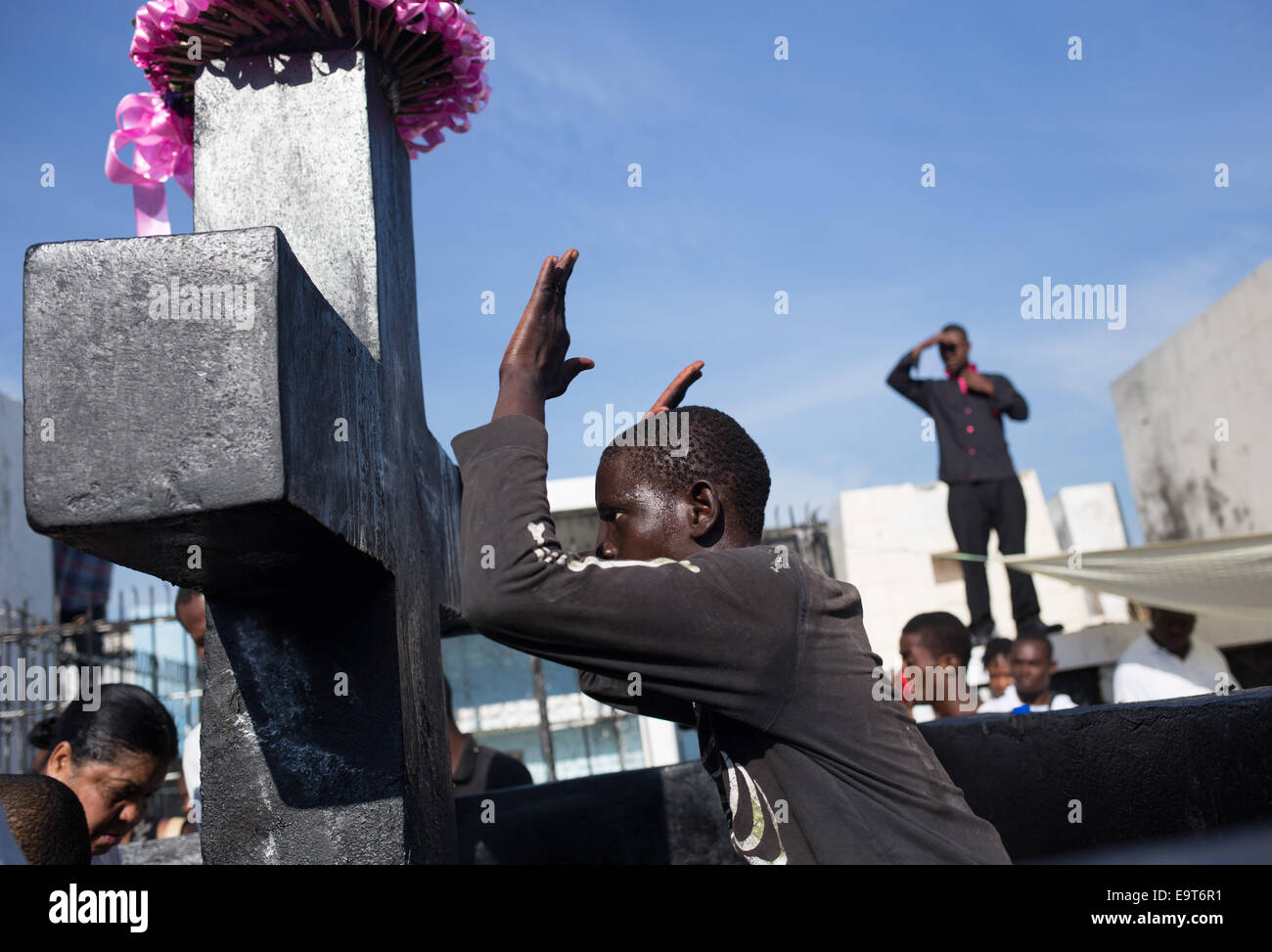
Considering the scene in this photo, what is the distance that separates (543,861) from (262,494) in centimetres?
180

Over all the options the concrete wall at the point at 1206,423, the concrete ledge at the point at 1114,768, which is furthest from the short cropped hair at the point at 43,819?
the concrete wall at the point at 1206,423

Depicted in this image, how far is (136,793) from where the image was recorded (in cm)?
340

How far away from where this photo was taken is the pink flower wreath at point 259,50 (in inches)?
83.7

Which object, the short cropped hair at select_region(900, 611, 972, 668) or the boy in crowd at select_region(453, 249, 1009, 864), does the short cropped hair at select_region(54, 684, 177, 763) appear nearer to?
the boy in crowd at select_region(453, 249, 1009, 864)

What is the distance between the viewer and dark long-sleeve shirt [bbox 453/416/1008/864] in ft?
5.20

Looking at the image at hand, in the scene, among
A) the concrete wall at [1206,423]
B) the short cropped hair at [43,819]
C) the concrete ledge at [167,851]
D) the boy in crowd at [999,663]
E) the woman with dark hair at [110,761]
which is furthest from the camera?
the concrete wall at [1206,423]

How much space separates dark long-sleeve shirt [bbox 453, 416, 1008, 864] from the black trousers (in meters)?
5.70

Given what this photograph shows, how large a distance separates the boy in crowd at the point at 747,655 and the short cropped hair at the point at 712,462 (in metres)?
0.20

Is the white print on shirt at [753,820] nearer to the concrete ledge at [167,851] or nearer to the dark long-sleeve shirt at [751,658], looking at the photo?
the dark long-sleeve shirt at [751,658]

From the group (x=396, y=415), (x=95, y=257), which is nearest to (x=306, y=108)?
(x=396, y=415)

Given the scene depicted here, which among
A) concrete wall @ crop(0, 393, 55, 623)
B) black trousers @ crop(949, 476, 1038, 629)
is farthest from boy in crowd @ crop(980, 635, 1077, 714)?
concrete wall @ crop(0, 393, 55, 623)

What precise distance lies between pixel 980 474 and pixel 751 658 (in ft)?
19.2
